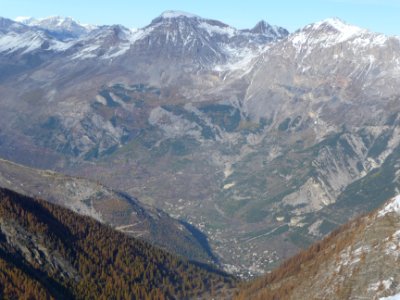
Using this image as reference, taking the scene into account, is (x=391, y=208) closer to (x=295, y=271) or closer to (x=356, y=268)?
(x=356, y=268)

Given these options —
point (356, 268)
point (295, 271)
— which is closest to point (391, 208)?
point (356, 268)

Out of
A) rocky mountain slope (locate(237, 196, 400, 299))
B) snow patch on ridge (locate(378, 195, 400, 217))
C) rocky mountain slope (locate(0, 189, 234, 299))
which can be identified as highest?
Result: snow patch on ridge (locate(378, 195, 400, 217))

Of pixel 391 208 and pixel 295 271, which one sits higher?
pixel 391 208

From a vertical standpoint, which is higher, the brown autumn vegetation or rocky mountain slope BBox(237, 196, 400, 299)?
rocky mountain slope BBox(237, 196, 400, 299)

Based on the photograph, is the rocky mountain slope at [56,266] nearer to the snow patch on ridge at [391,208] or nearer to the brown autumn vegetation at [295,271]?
the brown autumn vegetation at [295,271]

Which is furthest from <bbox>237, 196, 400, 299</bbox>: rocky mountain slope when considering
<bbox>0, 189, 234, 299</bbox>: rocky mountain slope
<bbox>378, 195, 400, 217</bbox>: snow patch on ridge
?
<bbox>0, 189, 234, 299</bbox>: rocky mountain slope

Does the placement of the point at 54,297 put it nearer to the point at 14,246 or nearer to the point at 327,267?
the point at 14,246

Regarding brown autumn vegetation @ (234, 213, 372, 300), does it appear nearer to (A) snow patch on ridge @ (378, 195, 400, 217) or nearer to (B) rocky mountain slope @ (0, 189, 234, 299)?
(A) snow patch on ridge @ (378, 195, 400, 217)

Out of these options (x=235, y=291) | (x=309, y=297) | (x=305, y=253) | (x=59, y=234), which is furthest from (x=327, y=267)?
(x=59, y=234)
